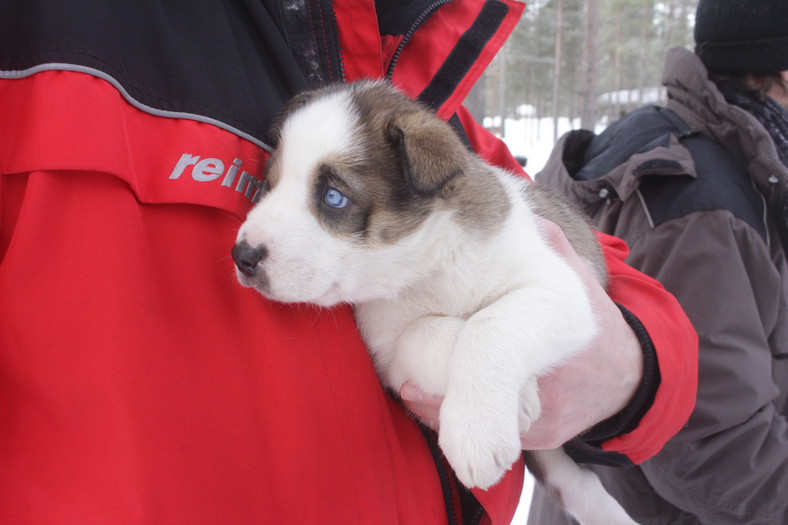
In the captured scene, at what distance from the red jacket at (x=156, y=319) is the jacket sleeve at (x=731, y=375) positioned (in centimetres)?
172

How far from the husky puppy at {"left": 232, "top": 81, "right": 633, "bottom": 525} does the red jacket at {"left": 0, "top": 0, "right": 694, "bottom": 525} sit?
13cm

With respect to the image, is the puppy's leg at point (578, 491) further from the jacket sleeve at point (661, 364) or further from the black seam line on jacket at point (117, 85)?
the black seam line on jacket at point (117, 85)

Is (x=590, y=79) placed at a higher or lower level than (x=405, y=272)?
lower

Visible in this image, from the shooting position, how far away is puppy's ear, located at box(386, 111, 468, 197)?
163 cm

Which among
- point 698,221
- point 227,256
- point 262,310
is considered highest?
point 227,256

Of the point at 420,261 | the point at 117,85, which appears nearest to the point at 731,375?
the point at 420,261

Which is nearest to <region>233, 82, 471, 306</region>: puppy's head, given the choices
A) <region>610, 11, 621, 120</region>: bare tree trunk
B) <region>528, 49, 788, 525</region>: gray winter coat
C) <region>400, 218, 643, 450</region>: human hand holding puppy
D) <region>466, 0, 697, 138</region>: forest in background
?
<region>400, 218, 643, 450</region>: human hand holding puppy

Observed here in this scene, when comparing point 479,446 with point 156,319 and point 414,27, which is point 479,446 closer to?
point 156,319

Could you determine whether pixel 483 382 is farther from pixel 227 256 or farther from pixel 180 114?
pixel 180 114

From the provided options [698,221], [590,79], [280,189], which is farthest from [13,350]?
[590,79]

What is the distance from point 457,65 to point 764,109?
2.13 metres

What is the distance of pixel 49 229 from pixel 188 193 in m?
0.29

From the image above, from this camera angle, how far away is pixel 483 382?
155 centimetres

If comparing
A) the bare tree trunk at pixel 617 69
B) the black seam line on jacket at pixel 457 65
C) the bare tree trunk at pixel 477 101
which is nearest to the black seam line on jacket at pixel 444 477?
the black seam line on jacket at pixel 457 65
